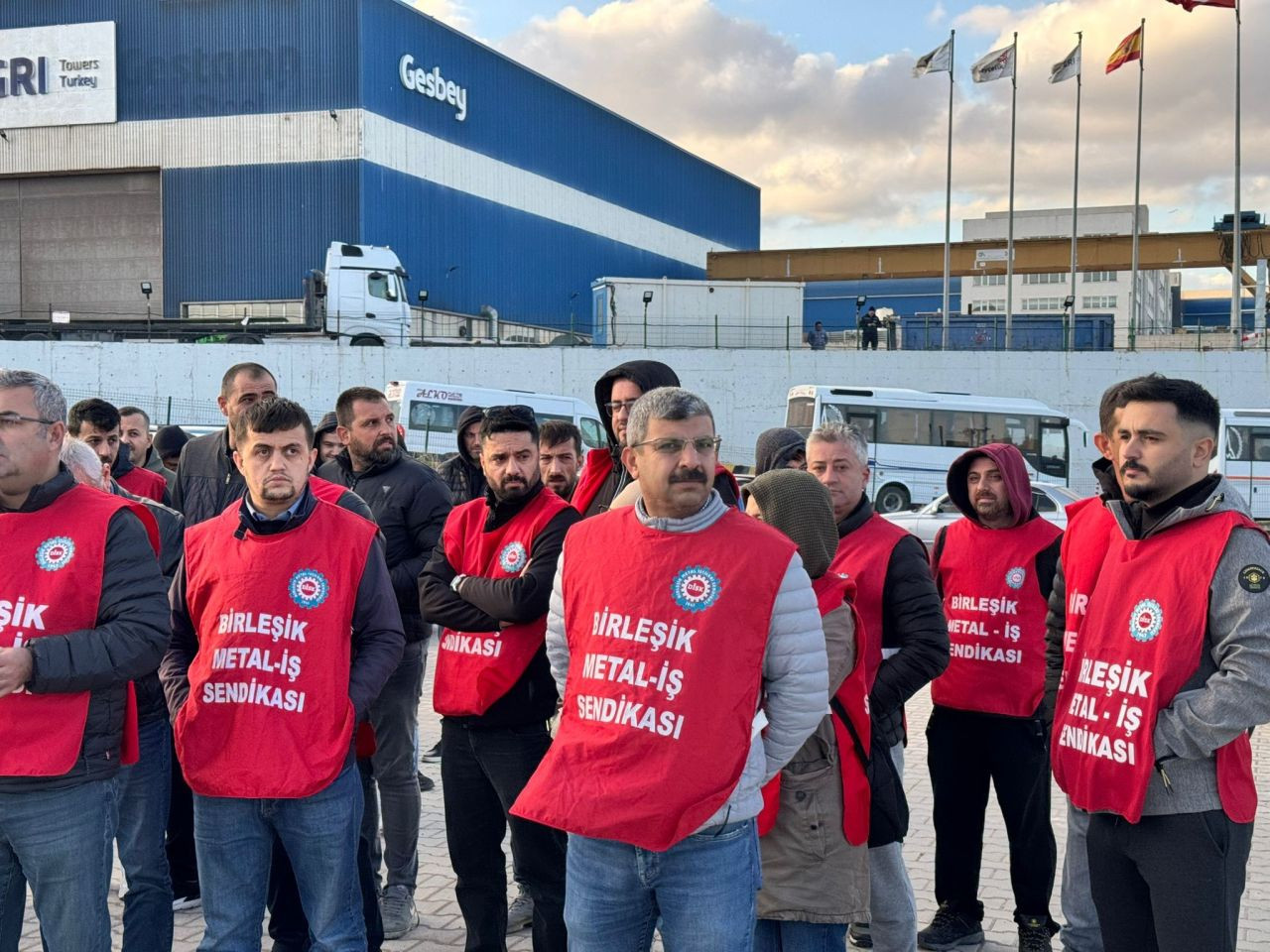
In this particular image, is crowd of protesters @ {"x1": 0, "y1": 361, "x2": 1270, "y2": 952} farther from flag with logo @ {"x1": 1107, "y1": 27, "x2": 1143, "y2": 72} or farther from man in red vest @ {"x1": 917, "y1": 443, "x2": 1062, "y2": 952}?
flag with logo @ {"x1": 1107, "y1": 27, "x2": 1143, "y2": 72}

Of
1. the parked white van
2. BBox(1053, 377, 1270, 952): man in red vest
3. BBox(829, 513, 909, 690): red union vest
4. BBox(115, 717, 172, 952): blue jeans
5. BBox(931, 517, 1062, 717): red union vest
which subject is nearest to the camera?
BBox(1053, 377, 1270, 952): man in red vest

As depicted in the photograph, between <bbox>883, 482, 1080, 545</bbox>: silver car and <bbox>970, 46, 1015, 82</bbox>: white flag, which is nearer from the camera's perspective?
<bbox>883, 482, 1080, 545</bbox>: silver car

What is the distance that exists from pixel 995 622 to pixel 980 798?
26.9 inches

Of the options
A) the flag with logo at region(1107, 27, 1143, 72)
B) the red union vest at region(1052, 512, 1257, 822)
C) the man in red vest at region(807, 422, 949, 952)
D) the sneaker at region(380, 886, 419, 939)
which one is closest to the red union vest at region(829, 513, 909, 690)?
the man in red vest at region(807, 422, 949, 952)

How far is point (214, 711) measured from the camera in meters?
3.56

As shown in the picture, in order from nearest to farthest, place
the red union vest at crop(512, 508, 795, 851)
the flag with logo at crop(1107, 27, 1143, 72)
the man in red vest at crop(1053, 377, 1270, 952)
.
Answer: the red union vest at crop(512, 508, 795, 851)
the man in red vest at crop(1053, 377, 1270, 952)
the flag with logo at crop(1107, 27, 1143, 72)

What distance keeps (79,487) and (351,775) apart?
3.75 ft

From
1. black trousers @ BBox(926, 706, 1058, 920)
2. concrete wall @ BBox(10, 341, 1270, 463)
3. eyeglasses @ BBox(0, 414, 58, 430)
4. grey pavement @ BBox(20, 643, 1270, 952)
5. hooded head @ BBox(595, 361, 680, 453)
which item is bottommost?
grey pavement @ BBox(20, 643, 1270, 952)

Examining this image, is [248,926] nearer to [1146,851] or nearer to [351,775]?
[351,775]

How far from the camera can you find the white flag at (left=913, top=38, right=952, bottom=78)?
36.5 meters

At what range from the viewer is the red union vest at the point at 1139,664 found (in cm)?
309

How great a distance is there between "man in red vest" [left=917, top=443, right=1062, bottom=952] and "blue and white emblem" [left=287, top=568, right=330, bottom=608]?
7.99ft

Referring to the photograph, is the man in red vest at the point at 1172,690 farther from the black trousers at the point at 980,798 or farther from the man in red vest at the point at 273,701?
the man in red vest at the point at 273,701

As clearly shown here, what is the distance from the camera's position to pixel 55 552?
3.28 metres
